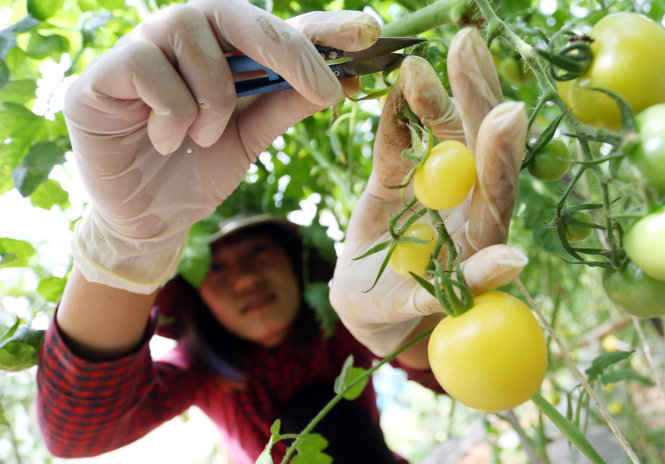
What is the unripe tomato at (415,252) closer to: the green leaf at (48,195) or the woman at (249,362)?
Answer: the green leaf at (48,195)

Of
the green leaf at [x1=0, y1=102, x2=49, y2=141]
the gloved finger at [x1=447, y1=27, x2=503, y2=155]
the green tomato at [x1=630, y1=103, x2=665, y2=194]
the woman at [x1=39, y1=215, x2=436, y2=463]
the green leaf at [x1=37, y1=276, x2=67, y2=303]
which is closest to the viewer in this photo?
the green tomato at [x1=630, y1=103, x2=665, y2=194]

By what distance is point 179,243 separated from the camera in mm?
714

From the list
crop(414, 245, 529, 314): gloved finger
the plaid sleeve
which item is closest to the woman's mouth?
the plaid sleeve

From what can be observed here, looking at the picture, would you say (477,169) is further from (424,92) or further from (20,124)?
(20,124)

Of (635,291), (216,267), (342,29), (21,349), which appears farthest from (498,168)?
(216,267)

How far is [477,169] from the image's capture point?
1.19ft

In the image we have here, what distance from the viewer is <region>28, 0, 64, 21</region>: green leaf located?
63 centimetres

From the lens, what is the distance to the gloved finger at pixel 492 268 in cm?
34

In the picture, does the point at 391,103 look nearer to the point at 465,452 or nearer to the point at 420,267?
the point at 420,267

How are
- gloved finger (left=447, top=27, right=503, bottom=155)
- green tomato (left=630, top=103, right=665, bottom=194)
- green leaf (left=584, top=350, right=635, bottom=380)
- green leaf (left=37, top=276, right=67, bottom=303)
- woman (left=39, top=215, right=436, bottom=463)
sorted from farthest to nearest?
woman (left=39, top=215, right=436, bottom=463)
green leaf (left=37, top=276, right=67, bottom=303)
green leaf (left=584, top=350, right=635, bottom=380)
gloved finger (left=447, top=27, right=503, bottom=155)
green tomato (left=630, top=103, right=665, bottom=194)

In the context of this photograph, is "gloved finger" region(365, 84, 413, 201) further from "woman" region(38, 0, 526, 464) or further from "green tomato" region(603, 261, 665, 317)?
"green tomato" region(603, 261, 665, 317)

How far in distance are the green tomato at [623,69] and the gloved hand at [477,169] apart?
0.05m

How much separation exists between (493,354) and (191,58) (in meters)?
0.40

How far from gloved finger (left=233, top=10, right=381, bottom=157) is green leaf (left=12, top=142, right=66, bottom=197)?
10.1 inches
